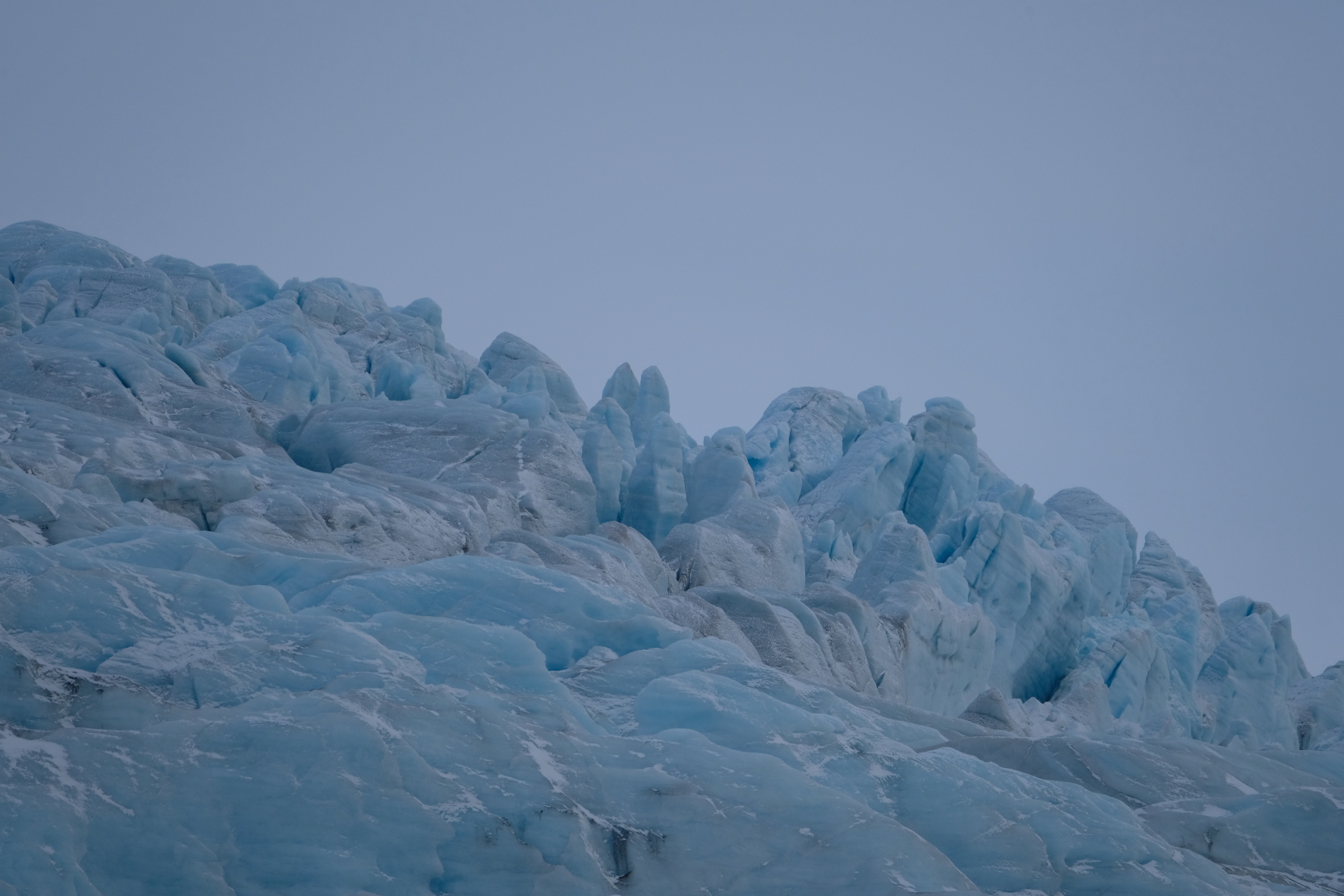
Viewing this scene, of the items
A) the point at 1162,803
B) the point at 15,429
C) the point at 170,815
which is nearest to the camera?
the point at 170,815

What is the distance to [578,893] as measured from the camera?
10.9 meters

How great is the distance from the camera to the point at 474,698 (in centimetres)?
1341

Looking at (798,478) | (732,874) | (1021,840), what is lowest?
(732,874)

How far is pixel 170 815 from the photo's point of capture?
10.3 metres

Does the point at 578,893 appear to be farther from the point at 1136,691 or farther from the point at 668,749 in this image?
the point at 1136,691

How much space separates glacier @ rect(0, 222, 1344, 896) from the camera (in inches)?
424

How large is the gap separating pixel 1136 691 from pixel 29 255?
44132 millimetres

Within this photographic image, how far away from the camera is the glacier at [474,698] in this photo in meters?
10.8

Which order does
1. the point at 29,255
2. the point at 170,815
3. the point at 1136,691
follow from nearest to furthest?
the point at 170,815 < the point at 1136,691 < the point at 29,255

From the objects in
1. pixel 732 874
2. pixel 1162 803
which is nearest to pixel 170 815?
pixel 732 874

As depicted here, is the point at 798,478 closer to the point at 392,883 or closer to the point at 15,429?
the point at 15,429

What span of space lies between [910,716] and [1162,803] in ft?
14.4

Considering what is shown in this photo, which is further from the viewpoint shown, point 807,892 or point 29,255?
point 29,255

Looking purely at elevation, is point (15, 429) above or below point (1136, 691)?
below
